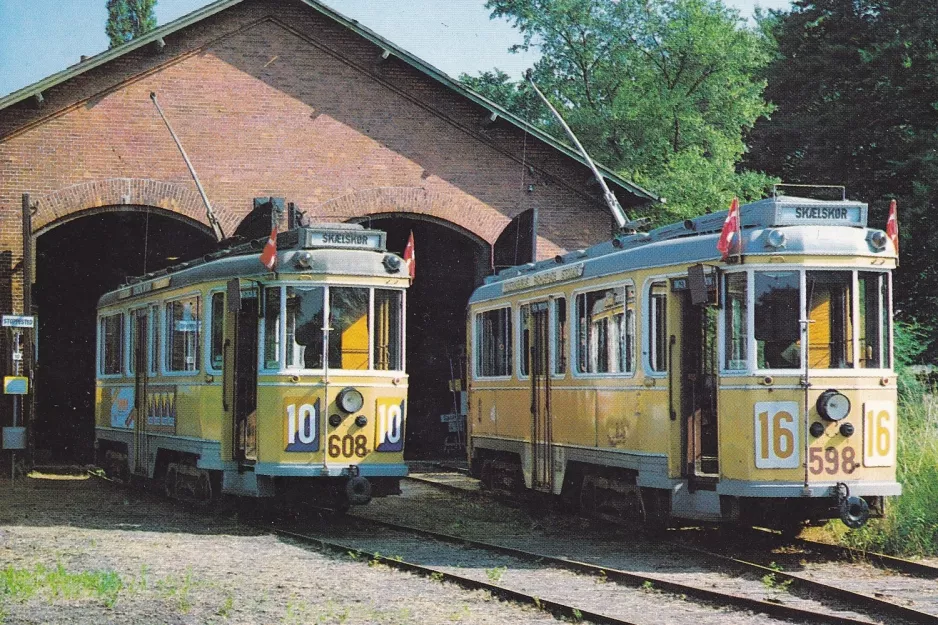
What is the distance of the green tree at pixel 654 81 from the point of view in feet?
137

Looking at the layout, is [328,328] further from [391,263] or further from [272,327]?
[391,263]

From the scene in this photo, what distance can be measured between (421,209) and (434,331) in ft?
21.9

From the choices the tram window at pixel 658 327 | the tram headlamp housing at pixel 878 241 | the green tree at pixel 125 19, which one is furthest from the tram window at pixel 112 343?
the green tree at pixel 125 19

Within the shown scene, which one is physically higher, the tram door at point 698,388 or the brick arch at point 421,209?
the brick arch at point 421,209

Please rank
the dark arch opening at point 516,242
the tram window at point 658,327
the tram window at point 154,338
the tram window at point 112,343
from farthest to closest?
the dark arch opening at point 516,242, the tram window at point 112,343, the tram window at point 154,338, the tram window at point 658,327

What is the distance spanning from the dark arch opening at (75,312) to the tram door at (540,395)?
1733cm

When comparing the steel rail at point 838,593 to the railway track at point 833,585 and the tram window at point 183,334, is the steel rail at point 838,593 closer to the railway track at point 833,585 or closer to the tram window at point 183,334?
the railway track at point 833,585

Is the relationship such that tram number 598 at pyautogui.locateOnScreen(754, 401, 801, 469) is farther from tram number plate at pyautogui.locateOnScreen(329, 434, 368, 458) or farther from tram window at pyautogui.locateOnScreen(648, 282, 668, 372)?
tram number plate at pyautogui.locateOnScreen(329, 434, 368, 458)

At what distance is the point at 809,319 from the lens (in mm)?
12422

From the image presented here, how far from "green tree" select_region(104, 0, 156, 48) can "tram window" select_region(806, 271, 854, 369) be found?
153ft

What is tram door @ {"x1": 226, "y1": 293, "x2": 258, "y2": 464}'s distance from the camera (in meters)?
15.6

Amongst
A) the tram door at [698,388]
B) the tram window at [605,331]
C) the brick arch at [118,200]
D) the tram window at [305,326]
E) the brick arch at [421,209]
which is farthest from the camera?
the brick arch at [421,209]

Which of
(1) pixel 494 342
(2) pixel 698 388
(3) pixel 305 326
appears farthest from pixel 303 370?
(2) pixel 698 388

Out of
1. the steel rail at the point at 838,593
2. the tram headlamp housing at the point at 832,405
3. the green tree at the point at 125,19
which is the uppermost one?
the green tree at the point at 125,19
